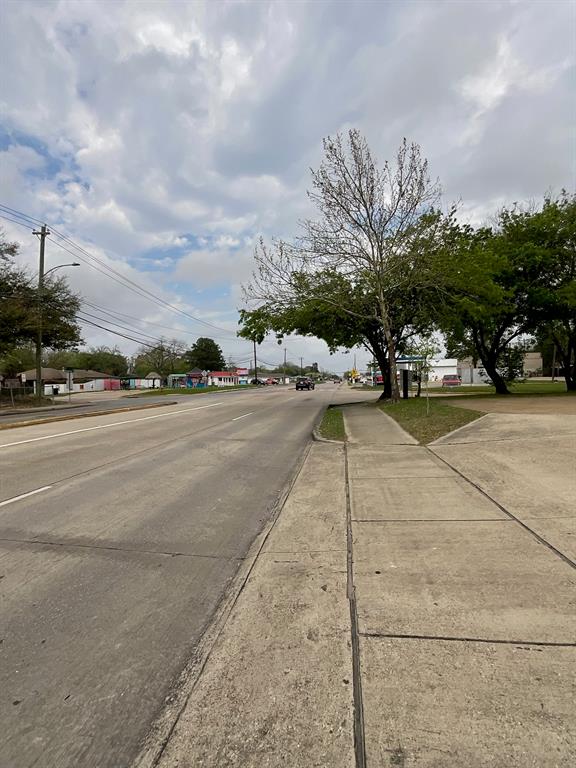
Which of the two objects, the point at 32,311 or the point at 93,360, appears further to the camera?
the point at 93,360

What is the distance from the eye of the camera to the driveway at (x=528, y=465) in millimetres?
4746

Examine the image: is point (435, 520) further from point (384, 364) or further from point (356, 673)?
point (384, 364)

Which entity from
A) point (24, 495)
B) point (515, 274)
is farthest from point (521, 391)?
point (24, 495)

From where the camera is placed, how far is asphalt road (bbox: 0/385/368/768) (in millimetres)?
2178

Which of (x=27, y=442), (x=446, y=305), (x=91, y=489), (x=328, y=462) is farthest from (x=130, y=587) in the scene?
(x=446, y=305)

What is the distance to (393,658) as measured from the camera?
2531 millimetres

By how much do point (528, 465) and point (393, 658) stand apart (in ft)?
18.4

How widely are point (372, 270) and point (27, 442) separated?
15.4 metres

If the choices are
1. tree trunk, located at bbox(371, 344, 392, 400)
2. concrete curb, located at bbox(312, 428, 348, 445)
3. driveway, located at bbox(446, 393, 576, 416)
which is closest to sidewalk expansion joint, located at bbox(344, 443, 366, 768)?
concrete curb, located at bbox(312, 428, 348, 445)

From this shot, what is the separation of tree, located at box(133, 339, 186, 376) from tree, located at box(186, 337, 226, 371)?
308 cm

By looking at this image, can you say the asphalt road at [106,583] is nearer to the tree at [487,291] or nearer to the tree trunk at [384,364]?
the tree at [487,291]

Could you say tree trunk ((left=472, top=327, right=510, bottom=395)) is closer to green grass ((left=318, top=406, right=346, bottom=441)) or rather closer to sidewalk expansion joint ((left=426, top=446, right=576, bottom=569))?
green grass ((left=318, top=406, right=346, bottom=441))

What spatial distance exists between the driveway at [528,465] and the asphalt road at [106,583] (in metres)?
3.00

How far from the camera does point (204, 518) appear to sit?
17.4ft
